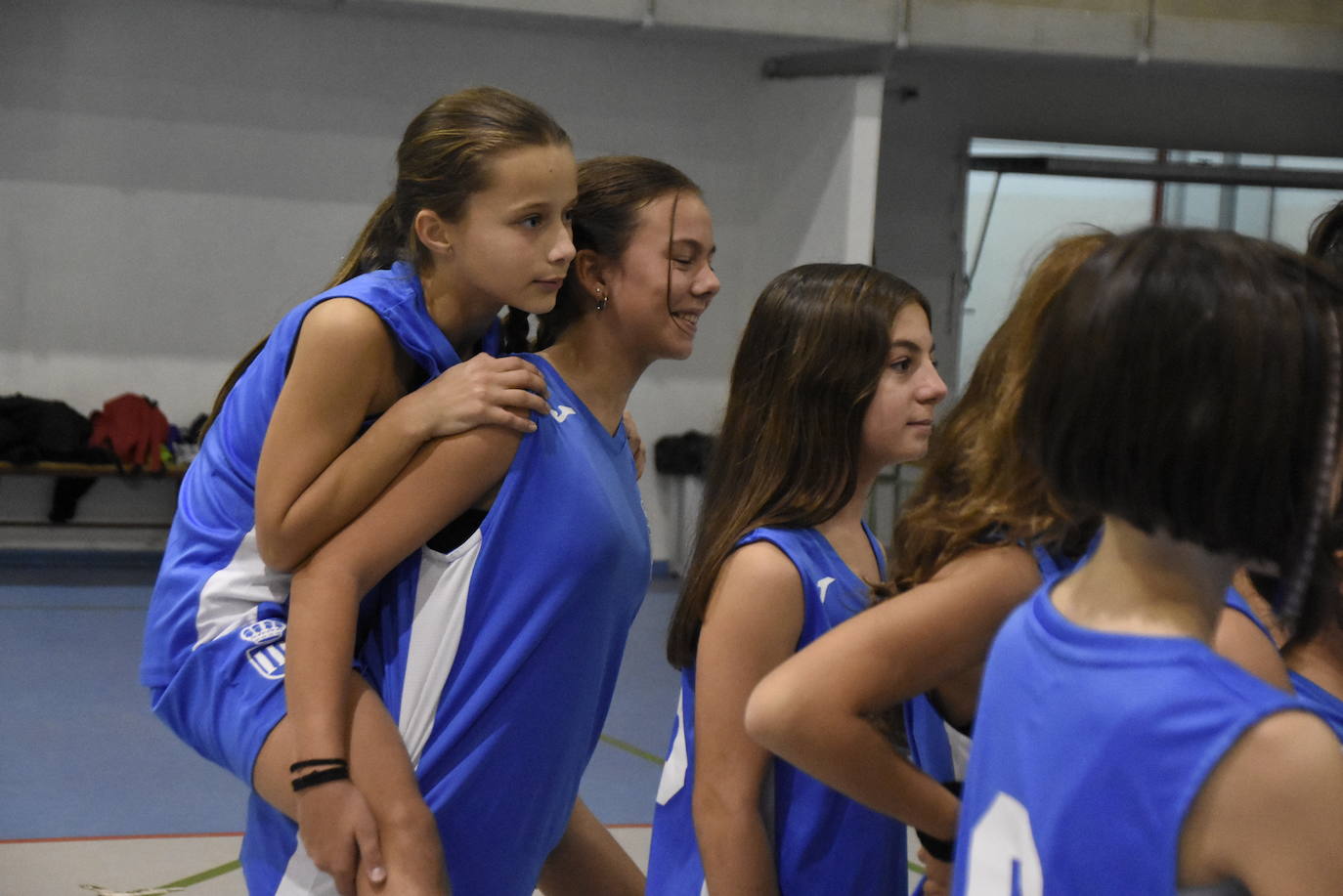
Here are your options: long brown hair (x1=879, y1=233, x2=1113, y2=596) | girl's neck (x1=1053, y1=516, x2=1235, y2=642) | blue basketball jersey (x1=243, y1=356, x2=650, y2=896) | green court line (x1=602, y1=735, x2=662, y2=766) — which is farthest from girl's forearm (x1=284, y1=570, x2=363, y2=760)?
green court line (x1=602, y1=735, x2=662, y2=766)

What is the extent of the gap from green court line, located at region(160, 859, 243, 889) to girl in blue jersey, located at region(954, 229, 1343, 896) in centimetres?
300

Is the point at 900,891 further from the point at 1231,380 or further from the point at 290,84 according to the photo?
the point at 290,84

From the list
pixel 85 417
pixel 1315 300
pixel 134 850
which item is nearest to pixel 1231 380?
pixel 1315 300

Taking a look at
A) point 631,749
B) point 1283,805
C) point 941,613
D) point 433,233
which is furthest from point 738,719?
point 631,749

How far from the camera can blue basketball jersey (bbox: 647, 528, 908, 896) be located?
153cm

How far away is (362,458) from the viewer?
1.54 m

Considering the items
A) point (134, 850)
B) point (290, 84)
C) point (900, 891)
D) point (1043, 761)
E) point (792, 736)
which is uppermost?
point (290, 84)

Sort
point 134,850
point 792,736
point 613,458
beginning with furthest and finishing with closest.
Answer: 1. point 134,850
2. point 613,458
3. point 792,736

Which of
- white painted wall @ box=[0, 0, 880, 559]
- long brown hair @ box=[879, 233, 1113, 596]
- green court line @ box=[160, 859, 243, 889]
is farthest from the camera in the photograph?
white painted wall @ box=[0, 0, 880, 559]

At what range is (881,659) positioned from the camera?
1219mm

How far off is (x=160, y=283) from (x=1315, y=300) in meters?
8.06

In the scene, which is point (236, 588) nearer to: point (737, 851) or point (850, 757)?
point (737, 851)

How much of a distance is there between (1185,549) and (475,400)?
0.88 m

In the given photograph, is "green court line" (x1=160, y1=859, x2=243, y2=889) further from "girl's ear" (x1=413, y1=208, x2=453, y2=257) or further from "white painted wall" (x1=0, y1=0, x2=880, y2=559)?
"white painted wall" (x1=0, y1=0, x2=880, y2=559)
